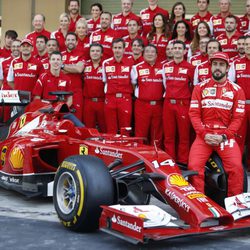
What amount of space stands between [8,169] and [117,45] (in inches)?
130

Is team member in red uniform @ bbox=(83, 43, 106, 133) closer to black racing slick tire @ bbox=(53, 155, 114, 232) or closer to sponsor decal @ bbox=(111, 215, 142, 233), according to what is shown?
black racing slick tire @ bbox=(53, 155, 114, 232)

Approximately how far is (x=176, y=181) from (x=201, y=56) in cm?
437

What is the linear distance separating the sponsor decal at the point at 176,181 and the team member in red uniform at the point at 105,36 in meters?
5.36

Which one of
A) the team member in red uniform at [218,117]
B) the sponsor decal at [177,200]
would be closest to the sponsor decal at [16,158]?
the team member in red uniform at [218,117]

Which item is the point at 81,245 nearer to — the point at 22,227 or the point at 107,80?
the point at 22,227

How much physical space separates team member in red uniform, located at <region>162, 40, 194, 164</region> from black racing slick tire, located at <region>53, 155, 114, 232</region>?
3.80 meters

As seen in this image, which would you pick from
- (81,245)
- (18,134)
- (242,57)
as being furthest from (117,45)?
(81,245)

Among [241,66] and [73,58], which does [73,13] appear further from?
[241,66]

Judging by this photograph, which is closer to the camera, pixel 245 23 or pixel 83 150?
pixel 83 150

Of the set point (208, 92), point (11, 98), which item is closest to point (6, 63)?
point (11, 98)

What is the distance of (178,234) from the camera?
16.7ft

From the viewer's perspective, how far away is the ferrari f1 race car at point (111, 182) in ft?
17.4

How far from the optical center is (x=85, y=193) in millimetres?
5566

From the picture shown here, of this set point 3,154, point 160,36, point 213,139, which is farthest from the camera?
point 160,36
